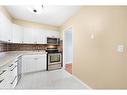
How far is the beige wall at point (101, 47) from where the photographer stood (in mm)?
1472

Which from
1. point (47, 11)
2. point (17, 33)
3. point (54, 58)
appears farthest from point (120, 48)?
point (17, 33)

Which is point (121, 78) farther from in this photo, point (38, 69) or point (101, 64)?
point (38, 69)

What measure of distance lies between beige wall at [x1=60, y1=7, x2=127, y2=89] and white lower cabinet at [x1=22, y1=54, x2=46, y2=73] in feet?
5.14

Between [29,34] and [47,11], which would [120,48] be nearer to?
[47,11]

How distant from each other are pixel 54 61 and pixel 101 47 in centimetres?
250

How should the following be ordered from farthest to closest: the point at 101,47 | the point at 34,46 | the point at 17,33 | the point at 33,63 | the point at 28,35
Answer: the point at 34,46, the point at 28,35, the point at 33,63, the point at 17,33, the point at 101,47

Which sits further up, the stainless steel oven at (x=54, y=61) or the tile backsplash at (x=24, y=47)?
the tile backsplash at (x=24, y=47)

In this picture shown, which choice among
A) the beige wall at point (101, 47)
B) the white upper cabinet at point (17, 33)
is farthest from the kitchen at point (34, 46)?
the beige wall at point (101, 47)

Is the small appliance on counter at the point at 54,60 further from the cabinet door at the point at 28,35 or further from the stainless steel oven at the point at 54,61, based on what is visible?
the cabinet door at the point at 28,35

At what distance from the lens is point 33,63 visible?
340 centimetres

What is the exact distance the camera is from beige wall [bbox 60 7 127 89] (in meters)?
1.47

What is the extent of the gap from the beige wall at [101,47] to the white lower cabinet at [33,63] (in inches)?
61.7

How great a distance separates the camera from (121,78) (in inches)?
57.7

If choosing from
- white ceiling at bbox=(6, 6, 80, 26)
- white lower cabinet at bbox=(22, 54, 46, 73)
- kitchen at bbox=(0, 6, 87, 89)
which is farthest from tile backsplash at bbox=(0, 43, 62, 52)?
white ceiling at bbox=(6, 6, 80, 26)
